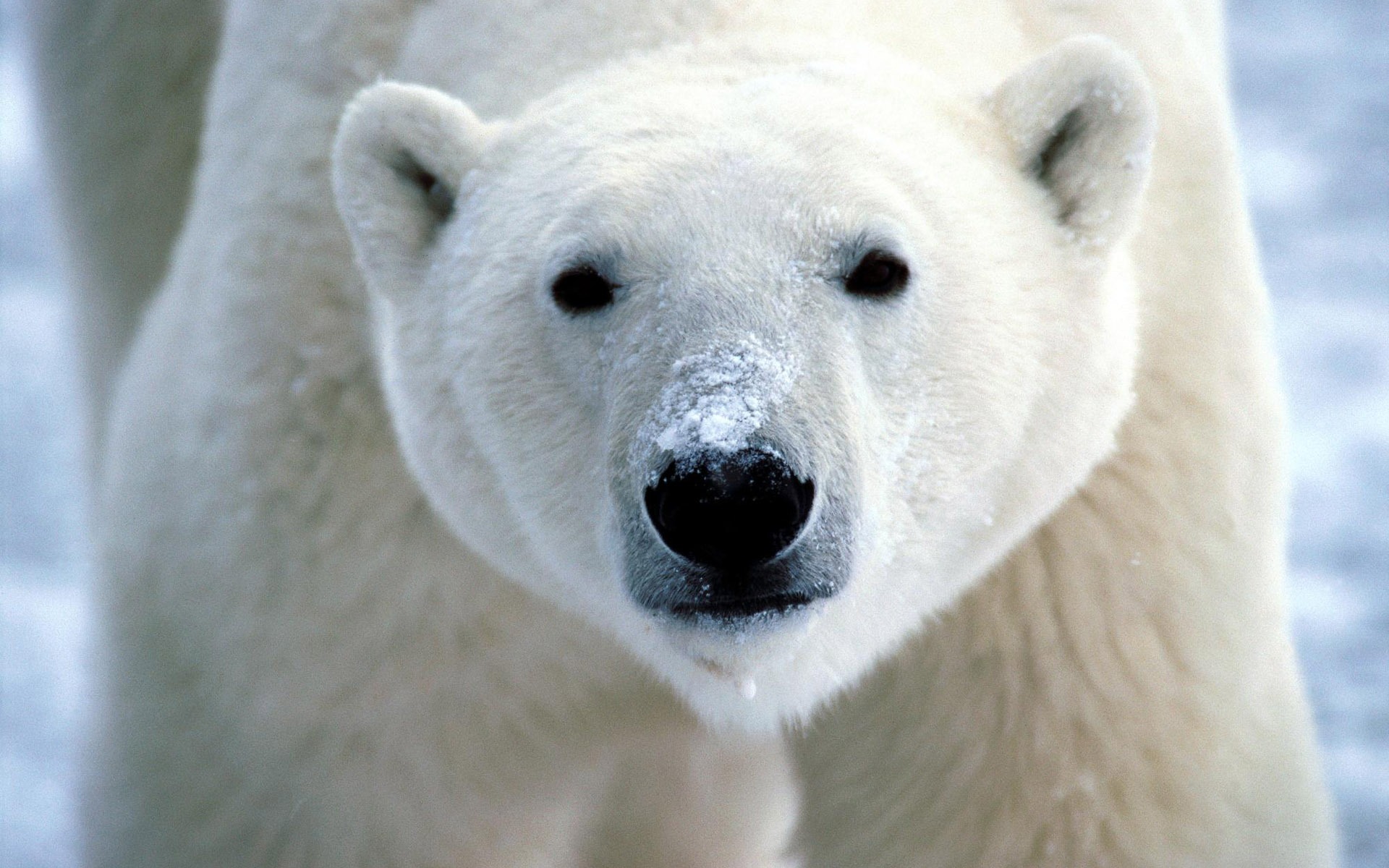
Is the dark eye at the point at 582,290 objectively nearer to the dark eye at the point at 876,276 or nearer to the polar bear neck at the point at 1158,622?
the dark eye at the point at 876,276

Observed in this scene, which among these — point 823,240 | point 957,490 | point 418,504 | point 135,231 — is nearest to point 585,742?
point 418,504

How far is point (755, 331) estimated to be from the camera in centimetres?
216

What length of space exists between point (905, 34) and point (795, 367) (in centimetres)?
82

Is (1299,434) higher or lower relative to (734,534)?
higher

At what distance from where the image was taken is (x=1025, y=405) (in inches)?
97.0

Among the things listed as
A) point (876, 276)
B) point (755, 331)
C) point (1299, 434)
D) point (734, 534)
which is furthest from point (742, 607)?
point (1299, 434)

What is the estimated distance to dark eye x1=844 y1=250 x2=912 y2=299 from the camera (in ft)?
7.50

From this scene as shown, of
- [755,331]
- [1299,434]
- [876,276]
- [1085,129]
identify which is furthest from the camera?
[1299,434]

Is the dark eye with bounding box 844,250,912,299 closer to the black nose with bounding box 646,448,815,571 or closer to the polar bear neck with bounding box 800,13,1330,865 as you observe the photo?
the black nose with bounding box 646,448,815,571

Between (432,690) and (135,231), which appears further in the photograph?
(135,231)

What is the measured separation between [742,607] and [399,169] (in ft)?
2.74

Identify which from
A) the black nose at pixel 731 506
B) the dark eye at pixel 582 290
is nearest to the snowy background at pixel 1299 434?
the dark eye at pixel 582 290

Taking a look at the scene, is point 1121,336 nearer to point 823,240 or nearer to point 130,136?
point 823,240

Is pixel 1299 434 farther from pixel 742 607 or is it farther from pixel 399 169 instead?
pixel 742 607
